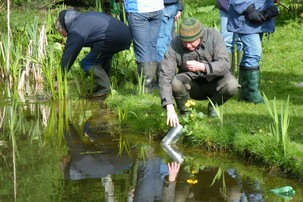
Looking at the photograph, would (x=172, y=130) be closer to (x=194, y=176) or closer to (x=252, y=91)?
(x=194, y=176)

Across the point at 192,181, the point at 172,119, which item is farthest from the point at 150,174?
the point at 172,119

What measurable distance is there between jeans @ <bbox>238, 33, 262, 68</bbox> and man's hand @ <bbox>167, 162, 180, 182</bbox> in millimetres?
2035

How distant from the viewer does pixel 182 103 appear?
306 inches

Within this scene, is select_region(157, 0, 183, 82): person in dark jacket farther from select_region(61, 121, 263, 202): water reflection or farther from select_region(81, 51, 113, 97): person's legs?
select_region(61, 121, 263, 202): water reflection

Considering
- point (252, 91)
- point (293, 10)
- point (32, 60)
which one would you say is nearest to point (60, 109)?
point (32, 60)

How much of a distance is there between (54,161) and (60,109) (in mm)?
2340

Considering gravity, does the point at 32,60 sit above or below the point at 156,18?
below

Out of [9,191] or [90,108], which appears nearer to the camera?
[9,191]

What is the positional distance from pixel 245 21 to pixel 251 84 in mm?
663

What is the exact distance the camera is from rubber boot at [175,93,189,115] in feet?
25.3

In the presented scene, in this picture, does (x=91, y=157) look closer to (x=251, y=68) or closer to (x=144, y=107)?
(x=144, y=107)

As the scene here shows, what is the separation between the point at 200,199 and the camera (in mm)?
5770

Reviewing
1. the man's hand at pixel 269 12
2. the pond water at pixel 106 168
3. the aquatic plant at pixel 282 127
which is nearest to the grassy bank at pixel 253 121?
the aquatic plant at pixel 282 127

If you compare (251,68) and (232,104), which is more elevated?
(251,68)
